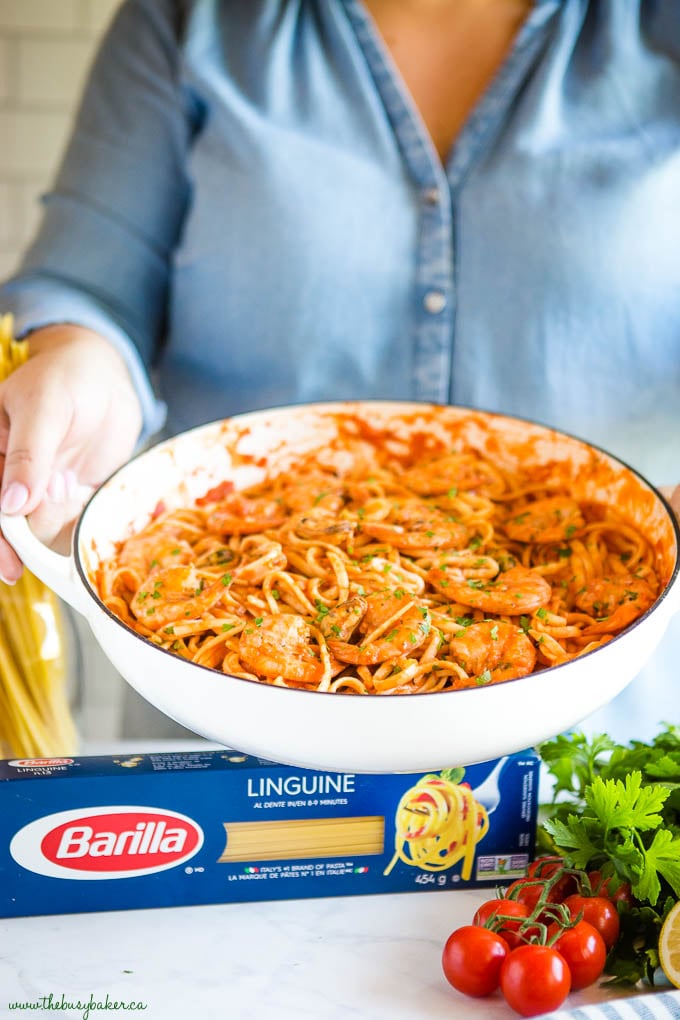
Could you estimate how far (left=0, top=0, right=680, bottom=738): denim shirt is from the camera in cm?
180

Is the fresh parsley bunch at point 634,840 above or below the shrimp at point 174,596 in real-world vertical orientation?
below

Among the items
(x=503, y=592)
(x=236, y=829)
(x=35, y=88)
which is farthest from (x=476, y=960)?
(x=35, y=88)

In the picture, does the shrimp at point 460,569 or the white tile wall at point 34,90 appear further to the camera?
the white tile wall at point 34,90

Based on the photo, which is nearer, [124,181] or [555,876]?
[555,876]

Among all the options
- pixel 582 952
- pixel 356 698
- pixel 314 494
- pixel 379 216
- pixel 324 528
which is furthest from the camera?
pixel 379 216

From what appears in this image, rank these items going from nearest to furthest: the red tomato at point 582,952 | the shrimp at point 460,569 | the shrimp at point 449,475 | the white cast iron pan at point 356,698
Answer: the white cast iron pan at point 356,698 < the red tomato at point 582,952 < the shrimp at point 460,569 < the shrimp at point 449,475

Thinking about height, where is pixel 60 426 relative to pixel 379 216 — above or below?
below

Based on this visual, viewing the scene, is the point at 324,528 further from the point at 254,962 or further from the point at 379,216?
the point at 379,216

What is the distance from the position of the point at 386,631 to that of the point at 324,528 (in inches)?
10.5

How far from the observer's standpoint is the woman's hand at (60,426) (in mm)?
1214

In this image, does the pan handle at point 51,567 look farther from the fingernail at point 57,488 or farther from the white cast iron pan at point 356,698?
the fingernail at point 57,488

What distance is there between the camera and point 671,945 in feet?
3.40

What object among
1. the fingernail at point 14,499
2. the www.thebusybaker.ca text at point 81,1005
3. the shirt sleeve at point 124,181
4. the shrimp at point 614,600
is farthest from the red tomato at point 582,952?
the shirt sleeve at point 124,181

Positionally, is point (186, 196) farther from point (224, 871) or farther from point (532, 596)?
point (224, 871)
